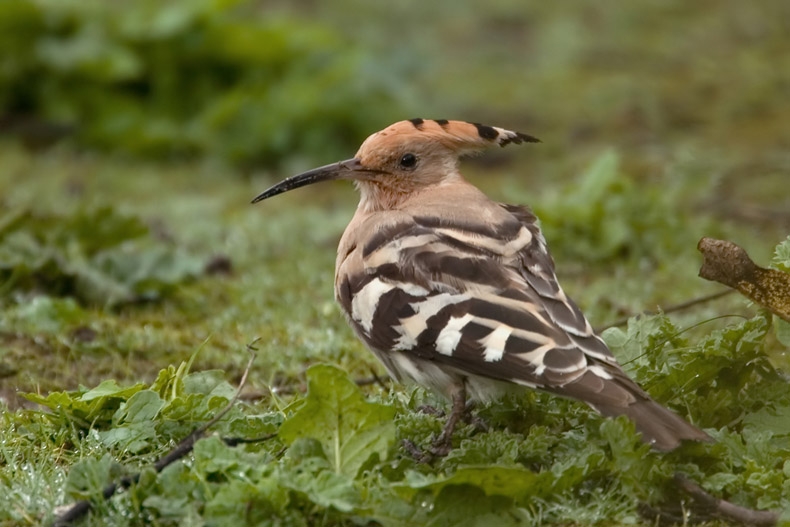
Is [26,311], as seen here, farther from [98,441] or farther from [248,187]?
[248,187]

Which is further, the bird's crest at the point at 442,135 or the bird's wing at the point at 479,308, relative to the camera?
the bird's crest at the point at 442,135

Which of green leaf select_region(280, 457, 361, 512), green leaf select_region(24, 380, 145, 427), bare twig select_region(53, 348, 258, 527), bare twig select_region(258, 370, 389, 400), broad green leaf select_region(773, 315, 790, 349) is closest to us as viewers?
green leaf select_region(280, 457, 361, 512)

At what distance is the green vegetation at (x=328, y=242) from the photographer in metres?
2.87

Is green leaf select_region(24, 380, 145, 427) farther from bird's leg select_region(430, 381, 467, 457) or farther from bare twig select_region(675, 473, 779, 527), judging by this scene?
bare twig select_region(675, 473, 779, 527)

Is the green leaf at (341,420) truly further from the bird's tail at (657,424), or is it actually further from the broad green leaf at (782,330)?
the broad green leaf at (782,330)

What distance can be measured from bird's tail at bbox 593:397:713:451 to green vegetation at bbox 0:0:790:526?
60mm

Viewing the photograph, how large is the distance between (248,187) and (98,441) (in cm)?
463

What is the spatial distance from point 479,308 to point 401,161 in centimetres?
121

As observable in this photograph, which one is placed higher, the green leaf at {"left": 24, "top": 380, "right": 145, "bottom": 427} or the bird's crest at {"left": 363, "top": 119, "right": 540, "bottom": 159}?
the bird's crest at {"left": 363, "top": 119, "right": 540, "bottom": 159}

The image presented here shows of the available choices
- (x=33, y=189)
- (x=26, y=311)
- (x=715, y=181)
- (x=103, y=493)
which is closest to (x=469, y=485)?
(x=103, y=493)

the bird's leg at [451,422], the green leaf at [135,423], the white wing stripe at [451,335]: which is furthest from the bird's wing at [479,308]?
the green leaf at [135,423]

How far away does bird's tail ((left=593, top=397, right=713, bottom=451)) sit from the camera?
2809mm

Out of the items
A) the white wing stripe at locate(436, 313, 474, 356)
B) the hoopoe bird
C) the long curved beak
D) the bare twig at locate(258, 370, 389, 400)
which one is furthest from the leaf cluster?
the long curved beak

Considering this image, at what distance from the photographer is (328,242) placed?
6.50 m
